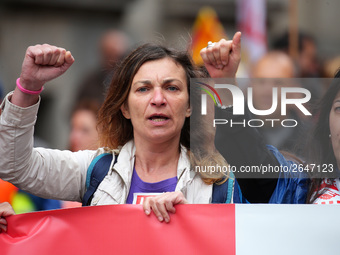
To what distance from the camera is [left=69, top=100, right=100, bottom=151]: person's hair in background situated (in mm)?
5648

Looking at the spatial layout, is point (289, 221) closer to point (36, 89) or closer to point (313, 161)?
point (313, 161)

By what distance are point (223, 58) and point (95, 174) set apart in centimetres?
78

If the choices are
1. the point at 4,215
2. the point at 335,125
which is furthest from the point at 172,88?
the point at 4,215

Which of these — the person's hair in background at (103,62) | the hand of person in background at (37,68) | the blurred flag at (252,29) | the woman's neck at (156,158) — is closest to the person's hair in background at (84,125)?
the person's hair in background at (103,62)

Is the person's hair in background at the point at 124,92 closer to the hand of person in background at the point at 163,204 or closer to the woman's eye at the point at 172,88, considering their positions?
the woman's eye at the point at 172,88

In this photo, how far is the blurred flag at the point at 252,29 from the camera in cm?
864

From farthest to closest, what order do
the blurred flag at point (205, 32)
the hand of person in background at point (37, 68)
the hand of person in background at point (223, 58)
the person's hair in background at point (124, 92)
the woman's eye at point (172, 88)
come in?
1. the blurred flag at point (205, 32)
2. the person's hair in background at point (124, 92)
3. the woman's eye at point (172, 88)
4. the hand of person in background at point (223, 58)
5. the hand of person in background at point (37, 68)

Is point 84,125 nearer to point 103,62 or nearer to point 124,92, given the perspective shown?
point 124,92

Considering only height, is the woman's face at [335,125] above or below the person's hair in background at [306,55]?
below

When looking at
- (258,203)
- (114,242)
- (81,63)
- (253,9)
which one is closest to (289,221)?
(258,203)

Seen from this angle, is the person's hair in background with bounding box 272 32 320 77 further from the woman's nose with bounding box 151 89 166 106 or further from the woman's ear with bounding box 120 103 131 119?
the woman's nose with bounding box 151 89 166 106

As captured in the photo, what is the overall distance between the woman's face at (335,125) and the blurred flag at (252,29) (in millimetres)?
4883

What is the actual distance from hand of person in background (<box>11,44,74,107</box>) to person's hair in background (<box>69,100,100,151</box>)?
6.93 ft

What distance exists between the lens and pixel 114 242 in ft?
11.0
